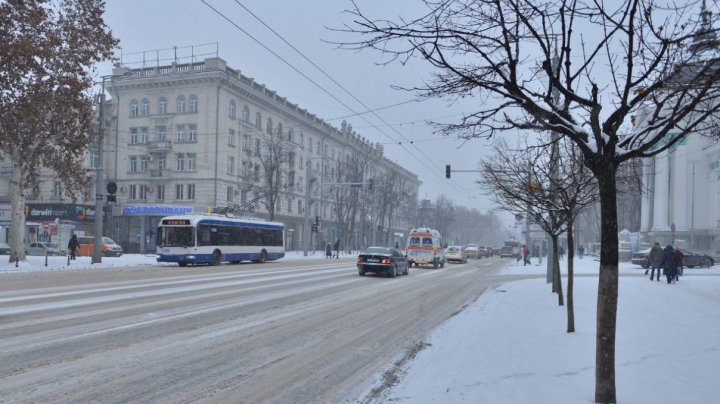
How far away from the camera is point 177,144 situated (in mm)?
56938

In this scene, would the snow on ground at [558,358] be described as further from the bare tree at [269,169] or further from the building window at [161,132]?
the building window at [161,132]

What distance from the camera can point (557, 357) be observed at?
26.5 ft

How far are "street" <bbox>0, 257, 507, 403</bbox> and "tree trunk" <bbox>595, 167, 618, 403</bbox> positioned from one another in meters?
2.71

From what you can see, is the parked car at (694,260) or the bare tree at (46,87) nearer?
the bare tree at (46,87)

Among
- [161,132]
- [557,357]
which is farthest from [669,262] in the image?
[161,132]

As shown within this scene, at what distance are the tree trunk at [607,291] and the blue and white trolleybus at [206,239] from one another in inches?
1104

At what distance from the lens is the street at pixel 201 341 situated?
675 cm

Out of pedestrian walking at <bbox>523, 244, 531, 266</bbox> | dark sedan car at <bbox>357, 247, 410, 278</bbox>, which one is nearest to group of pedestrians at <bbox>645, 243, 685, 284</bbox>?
dark sedan car at <bbox>357, 247, 410, 278</bbox>

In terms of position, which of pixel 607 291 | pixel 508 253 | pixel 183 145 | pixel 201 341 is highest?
pixel 183 145

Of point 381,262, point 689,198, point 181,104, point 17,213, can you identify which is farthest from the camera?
point 181,104

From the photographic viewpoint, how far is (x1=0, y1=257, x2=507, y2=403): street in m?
6.75

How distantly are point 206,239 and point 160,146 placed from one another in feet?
91.1

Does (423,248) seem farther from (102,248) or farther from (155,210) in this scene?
(155,210)

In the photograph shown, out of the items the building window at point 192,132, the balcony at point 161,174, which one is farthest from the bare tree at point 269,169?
the balcony at point 161,174
